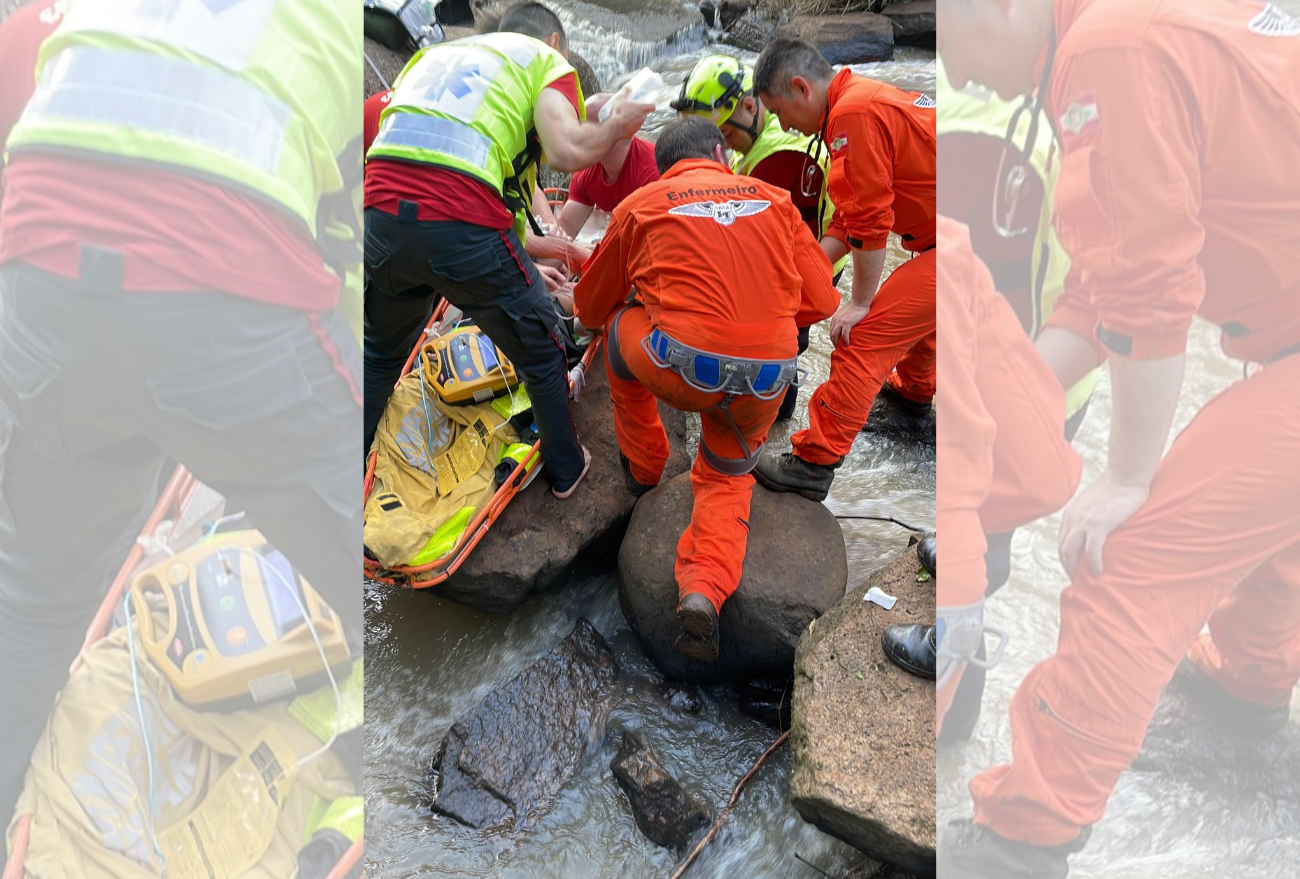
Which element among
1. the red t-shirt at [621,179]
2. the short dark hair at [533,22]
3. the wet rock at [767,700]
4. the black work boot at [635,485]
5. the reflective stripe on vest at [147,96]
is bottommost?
the wet rock at [767,700]

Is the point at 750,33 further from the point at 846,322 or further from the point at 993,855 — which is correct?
the point at 993,855

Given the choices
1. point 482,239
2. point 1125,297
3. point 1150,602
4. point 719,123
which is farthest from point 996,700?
point 719,123

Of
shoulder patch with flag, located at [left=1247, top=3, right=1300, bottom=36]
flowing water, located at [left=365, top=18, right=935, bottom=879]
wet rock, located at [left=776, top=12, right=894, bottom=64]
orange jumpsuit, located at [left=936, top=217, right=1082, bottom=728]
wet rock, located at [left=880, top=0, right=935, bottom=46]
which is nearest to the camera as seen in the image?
shoulder patch with flag, located at [left=1247, top=3, right=1300, bottom=36]

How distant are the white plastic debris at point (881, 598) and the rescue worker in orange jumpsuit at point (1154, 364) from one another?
3.58ft

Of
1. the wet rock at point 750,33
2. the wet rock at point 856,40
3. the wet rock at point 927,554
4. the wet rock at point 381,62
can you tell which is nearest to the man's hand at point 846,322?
the wet rock at point 927,554

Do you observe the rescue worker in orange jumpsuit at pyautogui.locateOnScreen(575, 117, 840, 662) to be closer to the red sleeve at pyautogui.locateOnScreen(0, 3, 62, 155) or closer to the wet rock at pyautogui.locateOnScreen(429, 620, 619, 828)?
the wet rock at pyautogui.locateOnScreen(429, 620, 619, 828)

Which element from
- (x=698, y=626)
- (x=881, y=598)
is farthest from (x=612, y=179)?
(x=881, y=598)

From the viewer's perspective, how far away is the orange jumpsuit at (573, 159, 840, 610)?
2738 mm

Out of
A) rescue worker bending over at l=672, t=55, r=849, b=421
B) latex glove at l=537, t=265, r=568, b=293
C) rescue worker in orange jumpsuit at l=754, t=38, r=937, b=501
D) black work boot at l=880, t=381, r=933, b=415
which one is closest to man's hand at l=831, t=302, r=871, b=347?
rescue worker in orange jumpsuit at l=754, t=38, r=937, b=501

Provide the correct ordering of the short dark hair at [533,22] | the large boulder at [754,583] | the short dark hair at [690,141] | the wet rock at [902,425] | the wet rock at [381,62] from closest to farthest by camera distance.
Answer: the large boulder at [754,583] < the short dark hair at [690,141] < the short dark hair at [533,22] < the wet rock at [902,425] < the wet rock at [381,62]

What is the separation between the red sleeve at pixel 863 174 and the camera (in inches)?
120

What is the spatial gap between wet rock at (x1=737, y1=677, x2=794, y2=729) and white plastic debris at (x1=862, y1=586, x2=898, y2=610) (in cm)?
48

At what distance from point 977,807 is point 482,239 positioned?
204 centimetres

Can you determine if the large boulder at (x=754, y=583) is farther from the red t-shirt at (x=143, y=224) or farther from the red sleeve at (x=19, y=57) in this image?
the red sleeve at (x=19, y=57)
